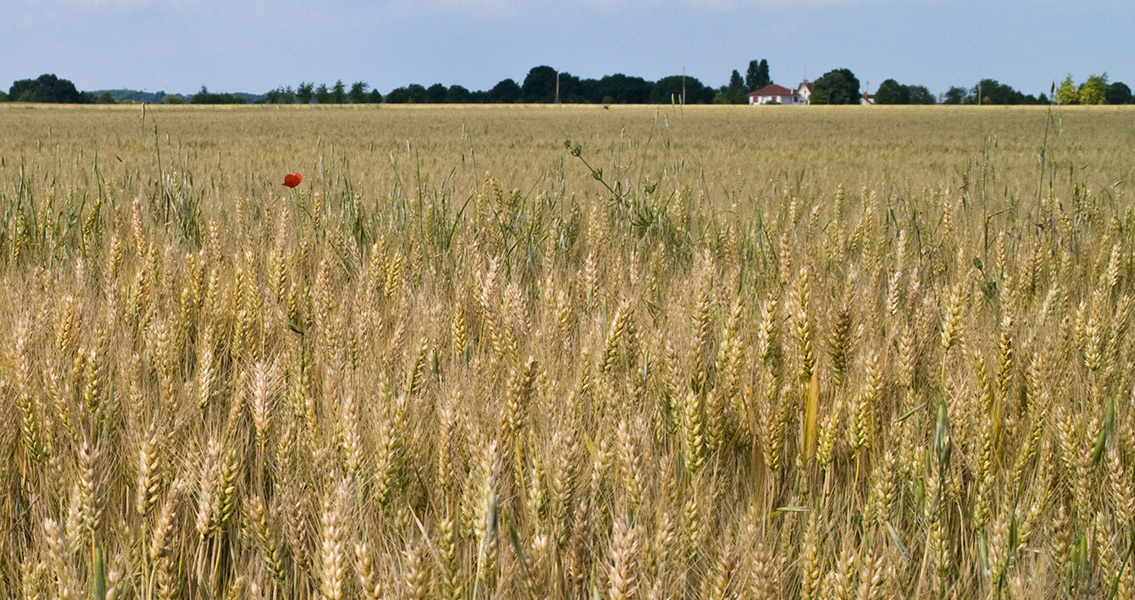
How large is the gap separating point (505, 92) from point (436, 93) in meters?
9.58

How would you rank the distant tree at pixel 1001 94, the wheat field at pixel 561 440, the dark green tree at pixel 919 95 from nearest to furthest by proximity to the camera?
the wheat field at pixel 561 440 → the distant tree at pixel 1001 94 → the dark green tree at pixel 919 95

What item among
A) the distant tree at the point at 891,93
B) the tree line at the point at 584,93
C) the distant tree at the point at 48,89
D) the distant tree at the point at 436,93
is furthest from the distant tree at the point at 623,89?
the distant tree at the point at 48,89

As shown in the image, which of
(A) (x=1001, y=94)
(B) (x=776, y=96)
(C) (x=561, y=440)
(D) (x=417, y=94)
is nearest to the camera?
(C) (x=561, y=440)

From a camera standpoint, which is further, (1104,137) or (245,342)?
(1104,137)

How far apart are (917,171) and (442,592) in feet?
21.7

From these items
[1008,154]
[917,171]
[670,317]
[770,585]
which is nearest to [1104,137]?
[1008,154]

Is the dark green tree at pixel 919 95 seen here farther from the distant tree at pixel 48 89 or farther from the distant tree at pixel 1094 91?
the distant tree at pixel 48 89

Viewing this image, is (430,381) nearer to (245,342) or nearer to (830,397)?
(245,342)

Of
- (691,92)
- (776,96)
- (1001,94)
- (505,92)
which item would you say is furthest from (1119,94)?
(505,92)

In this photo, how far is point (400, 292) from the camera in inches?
79.1

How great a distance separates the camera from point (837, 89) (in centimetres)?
8181

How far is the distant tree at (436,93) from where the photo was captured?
78.7 m

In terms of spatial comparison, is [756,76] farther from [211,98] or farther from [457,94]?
[211,98]

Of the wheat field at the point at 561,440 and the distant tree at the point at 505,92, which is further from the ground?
the distant tree at the point at 505,92
